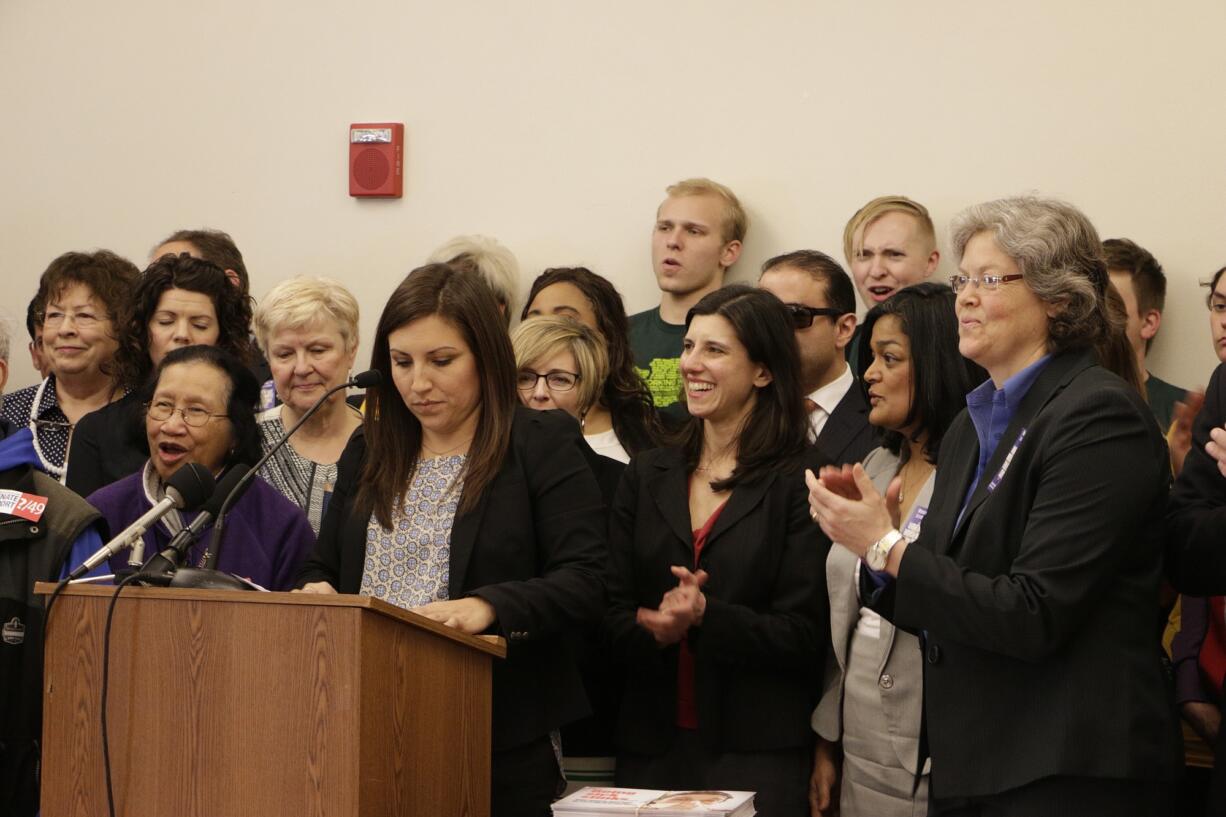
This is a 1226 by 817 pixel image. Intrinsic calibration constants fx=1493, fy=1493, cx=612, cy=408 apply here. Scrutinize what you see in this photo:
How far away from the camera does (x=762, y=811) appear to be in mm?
3148

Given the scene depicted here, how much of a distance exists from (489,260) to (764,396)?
1.98m

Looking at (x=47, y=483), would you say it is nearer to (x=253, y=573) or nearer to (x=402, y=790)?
(x=253, y=573)

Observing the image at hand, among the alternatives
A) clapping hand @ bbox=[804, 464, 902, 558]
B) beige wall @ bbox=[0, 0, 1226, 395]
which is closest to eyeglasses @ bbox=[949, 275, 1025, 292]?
clapping hand @ bbox=[804, 464, 902, 558]

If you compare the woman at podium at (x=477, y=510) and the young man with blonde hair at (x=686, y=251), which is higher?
the young man with blonde hair at (x=686, y=251)

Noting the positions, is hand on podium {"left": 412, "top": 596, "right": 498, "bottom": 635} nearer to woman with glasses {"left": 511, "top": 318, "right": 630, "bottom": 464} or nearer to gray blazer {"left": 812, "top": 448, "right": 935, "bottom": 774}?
gray blazer {"left": 812, "top": 448, "right": 935, "bottom": 774}

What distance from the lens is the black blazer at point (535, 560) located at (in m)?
2.79

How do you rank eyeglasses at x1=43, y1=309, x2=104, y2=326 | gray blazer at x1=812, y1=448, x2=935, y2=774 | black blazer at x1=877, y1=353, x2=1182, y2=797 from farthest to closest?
eyeglasses at x1=43, y1=309, x2=104, y2=326, gray blazer at x1=812, y1=448, x2=935, y2=774, black blazer at x1=877, y1=353, x2=1182, y2=797

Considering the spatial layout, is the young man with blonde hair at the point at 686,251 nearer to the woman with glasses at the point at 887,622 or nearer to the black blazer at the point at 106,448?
the woman with glasses at the point at 887,622

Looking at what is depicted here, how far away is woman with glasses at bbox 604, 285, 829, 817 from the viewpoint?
317 centimetres

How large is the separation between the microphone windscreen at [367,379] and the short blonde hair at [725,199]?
2.56 metres

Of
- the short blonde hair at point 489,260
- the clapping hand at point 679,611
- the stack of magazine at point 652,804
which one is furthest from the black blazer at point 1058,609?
the short blonde hair at point 489,260

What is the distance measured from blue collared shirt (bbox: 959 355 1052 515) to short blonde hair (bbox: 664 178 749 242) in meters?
2.59

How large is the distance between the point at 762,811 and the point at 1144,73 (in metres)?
2.91

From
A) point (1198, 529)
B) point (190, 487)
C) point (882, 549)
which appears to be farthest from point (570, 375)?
point (1198, 529)
